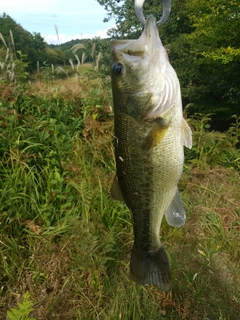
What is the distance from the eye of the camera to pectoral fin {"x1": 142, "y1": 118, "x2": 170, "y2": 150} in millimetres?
1438

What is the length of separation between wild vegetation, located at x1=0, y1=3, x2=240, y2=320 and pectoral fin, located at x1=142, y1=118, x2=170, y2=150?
3.95ft

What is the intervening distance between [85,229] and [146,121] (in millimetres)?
1592

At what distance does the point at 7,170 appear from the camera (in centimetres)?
347

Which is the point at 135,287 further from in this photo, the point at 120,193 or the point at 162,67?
the point at 162,67

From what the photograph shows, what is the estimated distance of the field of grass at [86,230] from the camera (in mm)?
2730

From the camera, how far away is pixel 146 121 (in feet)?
4.76

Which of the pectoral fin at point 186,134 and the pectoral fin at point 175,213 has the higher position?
the pectoral fin at point 186,134

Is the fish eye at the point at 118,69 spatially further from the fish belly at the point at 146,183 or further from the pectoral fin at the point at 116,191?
the pectoral fin at the point at 116,191

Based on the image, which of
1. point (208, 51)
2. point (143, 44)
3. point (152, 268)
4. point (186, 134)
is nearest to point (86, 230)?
point (152, 268)

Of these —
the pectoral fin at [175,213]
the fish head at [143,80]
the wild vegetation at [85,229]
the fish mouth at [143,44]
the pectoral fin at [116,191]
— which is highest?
the fish mouth at [143,44]

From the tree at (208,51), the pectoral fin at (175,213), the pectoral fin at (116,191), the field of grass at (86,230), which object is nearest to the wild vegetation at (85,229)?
the field of grass at (86,230)

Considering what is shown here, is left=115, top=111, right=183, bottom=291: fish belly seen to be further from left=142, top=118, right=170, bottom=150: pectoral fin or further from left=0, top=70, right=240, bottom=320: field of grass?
left=0, top=70, right=240, bottom=320: field of grass

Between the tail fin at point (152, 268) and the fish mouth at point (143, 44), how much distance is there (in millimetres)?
947

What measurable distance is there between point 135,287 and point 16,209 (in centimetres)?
133
